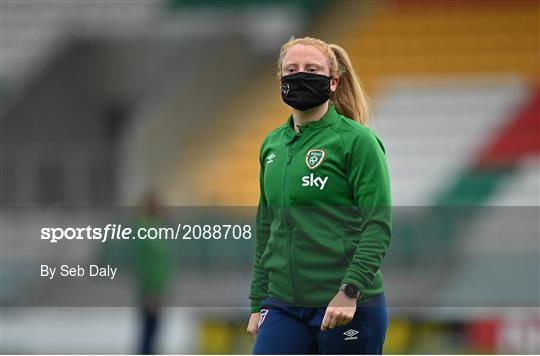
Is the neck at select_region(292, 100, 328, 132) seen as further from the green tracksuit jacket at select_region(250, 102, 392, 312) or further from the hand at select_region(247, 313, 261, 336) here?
the hand at select_region(247, 313, 261, 336)

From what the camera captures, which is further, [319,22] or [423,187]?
[319,22]

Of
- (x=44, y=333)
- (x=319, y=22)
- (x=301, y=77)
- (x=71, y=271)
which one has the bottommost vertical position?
(x=44, y=333)

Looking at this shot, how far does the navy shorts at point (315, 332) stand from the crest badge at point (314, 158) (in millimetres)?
347

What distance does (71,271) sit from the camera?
4711 mm

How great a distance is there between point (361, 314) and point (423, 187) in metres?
7.18

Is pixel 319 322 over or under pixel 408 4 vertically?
under

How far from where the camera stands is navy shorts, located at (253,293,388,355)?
2.71m

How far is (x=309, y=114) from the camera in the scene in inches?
111

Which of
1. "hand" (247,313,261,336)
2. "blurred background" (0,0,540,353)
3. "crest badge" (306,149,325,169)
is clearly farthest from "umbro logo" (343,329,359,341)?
"blurred background" (0,0,540,353)

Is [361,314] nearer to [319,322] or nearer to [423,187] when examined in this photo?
[319,322]

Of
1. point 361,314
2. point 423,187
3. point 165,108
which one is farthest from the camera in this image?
point 165,108

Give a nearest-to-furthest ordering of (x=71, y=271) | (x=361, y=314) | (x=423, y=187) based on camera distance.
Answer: (x=361, y=314)
(x=71, y=271)
(x=423, y=187)

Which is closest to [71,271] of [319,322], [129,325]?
[319,322]

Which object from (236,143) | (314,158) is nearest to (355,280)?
(314,158)
